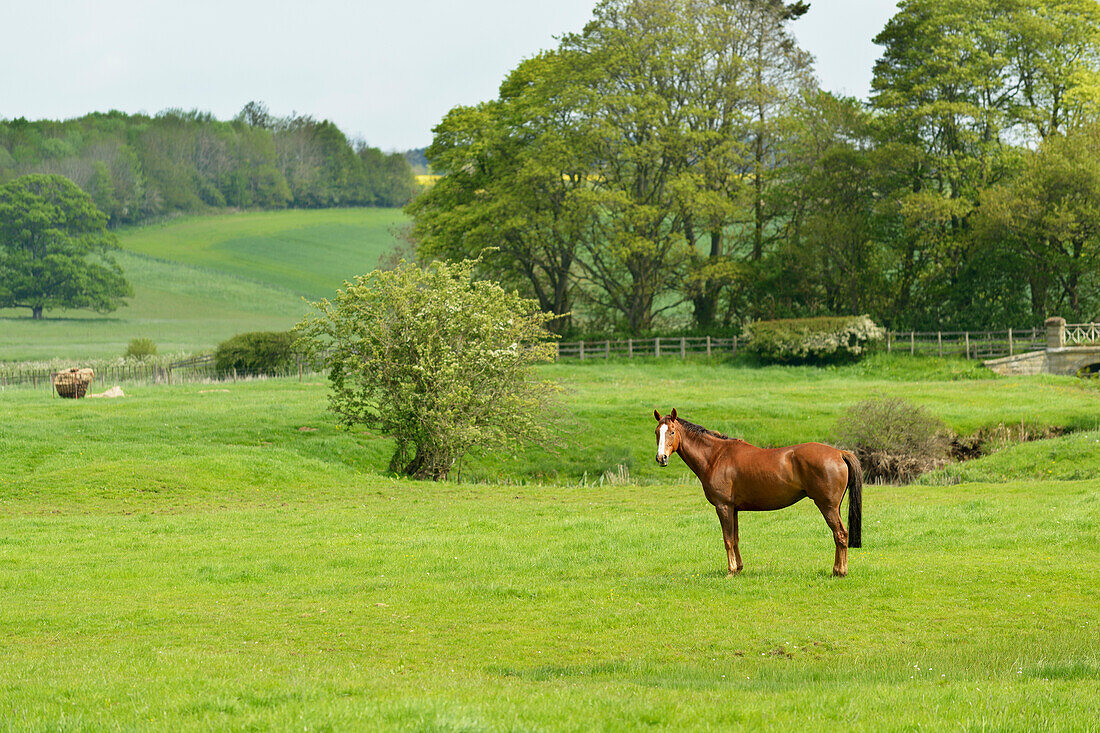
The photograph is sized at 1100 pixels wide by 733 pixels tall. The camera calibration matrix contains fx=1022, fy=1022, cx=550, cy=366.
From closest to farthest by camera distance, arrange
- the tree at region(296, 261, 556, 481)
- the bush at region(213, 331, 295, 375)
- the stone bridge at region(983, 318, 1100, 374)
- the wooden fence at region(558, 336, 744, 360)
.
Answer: the tree at region(296, 261, 556, 481) → the stone bridge at region(983, 318, 1100, 374) → the bush at region(213, 331, 295, 375) → the wooden fence at region(558, 336, 744, 360)

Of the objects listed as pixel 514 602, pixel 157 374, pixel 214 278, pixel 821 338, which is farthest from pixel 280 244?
pixel 514 602

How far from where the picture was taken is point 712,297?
69875mm

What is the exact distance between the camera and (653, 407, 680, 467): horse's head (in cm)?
1347

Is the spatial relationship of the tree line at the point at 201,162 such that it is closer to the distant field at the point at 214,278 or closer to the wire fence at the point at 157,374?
the distant field at the point at 214,278

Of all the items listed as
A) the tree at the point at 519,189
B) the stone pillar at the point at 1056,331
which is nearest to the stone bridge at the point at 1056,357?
the stone pillar at the point at 1056,331

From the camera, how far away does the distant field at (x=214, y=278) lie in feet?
303

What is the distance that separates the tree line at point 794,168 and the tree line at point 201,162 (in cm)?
7359

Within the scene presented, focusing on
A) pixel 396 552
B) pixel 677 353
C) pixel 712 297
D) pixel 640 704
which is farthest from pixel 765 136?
pixel 640 704

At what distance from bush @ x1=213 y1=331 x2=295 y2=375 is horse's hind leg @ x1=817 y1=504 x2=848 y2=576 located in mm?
49571

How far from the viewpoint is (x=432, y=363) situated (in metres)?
31.7

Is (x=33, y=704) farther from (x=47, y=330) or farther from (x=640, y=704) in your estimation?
(x=47, y=330)

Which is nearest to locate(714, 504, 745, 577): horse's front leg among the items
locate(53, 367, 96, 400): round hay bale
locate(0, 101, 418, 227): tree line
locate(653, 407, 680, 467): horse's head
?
locate(653, 407, 680, 467): horse's head

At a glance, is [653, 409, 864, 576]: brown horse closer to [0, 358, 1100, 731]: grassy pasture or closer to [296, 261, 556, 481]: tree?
[0, 358, 1100, 731]: grassy pasture

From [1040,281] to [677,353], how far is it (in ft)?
72.5
